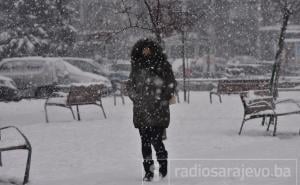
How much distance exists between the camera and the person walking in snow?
688 centimetres

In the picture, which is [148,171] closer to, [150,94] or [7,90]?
[150,94]

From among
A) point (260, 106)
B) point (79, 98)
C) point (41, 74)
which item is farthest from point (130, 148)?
point (41, 74)

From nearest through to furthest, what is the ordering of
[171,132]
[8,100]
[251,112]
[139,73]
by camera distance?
[139,73] < [251,112] < [171,132] < [8,100]

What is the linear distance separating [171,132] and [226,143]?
1.89 meters

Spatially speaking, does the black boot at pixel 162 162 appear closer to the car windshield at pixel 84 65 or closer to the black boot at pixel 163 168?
the black boot at pixel 163 168

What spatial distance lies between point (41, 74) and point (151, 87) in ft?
49.1

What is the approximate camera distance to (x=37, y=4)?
3366 cm

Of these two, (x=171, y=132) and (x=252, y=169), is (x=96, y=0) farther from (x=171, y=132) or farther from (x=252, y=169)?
(x=252, y=169)

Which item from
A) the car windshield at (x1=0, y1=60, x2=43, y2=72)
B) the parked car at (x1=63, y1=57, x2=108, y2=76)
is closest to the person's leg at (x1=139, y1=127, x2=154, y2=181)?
the car windshield at (x1=0, y1=60, x2=43, y2=72)

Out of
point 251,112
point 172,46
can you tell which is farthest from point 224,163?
point 172,46

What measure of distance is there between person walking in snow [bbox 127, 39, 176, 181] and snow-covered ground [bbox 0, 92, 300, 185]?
44 cm

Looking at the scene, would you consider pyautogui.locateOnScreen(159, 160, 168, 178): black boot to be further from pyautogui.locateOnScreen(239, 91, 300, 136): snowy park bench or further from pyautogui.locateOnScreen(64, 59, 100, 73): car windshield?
pyautogui.locateOnScreen(64, 59, 100, 73): car windshield

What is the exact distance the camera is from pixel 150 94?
690 centimetres

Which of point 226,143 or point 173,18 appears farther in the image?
point 173,18
